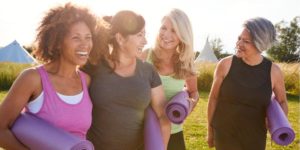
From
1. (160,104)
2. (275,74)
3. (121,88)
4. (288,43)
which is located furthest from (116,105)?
(288,43)

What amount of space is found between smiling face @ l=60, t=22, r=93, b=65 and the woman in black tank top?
1.58 metres

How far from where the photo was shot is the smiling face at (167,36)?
142 inches

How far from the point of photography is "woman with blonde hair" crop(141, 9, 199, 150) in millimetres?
3582

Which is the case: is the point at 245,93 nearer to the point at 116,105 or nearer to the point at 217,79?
the point at 217,79

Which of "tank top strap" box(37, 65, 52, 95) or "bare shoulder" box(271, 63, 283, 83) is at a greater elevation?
"tank top strap" box(37, 65, 52, 95)

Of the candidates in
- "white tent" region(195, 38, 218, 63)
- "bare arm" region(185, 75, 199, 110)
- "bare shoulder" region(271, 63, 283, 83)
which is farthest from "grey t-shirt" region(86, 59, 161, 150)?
"white tent" region(195, 38, 218, 63)

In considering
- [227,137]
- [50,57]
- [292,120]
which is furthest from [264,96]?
[292,120]

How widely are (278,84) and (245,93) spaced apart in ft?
1.06

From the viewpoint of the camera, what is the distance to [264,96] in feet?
12.7

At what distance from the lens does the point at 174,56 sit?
385 cm

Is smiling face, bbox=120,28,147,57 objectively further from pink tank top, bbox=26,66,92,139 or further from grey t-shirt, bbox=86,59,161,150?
pink tank top, bbox=26,66,92,139

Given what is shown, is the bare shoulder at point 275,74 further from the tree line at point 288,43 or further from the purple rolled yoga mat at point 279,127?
the tree line at point 288,43

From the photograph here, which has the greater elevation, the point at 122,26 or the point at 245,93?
the point at 122,26

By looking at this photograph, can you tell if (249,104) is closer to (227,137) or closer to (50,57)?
(227,137)
